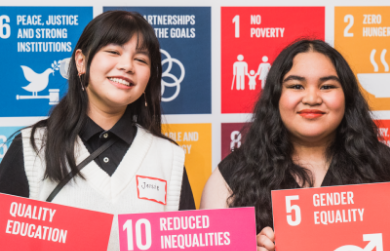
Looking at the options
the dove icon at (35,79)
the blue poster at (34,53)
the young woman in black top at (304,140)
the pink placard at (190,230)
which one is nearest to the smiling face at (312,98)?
the young woman in black top at (304,140)

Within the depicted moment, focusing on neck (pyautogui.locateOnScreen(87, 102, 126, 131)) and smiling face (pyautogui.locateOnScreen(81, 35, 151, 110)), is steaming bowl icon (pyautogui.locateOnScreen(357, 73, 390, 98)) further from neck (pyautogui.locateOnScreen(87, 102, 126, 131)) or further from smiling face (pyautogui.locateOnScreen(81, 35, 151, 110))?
neck (pyautogui.locateOnScreen(87, 102, 126, 131))

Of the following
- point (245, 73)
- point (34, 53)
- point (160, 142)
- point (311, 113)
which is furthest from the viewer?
point (245, 73)

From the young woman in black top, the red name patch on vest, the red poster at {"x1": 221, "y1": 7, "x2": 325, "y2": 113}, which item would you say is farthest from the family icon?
the red name patch on vest

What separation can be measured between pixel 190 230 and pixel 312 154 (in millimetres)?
768

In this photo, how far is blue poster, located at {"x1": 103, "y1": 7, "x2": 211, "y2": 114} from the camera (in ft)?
7.35

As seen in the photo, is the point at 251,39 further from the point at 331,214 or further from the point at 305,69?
the point at 331,214

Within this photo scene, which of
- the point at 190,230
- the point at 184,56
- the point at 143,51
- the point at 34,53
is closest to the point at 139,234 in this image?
the point at 190,230

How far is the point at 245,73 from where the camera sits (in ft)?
7.57

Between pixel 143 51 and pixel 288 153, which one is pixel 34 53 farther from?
pixel 288 153

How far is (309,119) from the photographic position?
1649mm

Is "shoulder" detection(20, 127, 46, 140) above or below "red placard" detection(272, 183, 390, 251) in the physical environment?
above

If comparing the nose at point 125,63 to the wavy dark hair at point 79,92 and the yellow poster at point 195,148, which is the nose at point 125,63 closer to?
the wavy dark hair at point 79,92

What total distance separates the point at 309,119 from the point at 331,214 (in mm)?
431

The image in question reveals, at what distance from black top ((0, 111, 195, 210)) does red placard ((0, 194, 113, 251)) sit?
18 centimetres
